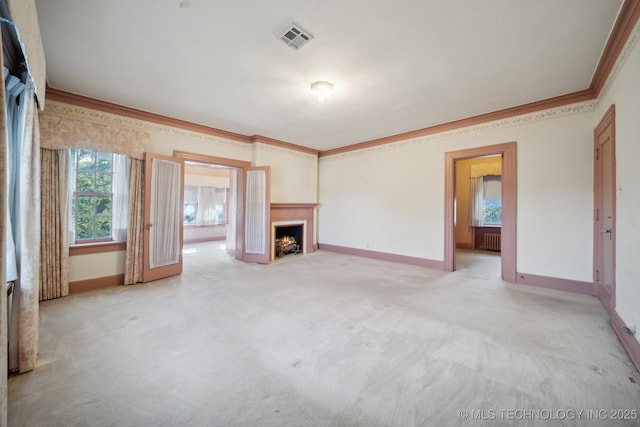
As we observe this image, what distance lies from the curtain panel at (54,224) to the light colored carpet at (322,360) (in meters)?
0.33

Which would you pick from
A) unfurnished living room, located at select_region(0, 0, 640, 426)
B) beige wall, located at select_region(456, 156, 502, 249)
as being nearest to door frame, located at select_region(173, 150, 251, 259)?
unfurnished living room, located at select_region(0, 0, 640, 426)

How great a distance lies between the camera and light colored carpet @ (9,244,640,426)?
1.50 metres

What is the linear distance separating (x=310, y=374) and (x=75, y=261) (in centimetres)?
382

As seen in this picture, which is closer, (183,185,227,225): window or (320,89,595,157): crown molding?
(320,89,595,157): crown molding

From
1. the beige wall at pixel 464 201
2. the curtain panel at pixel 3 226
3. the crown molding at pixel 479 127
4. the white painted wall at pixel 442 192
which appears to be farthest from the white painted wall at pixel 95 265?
the beige wall at pixel 464 201

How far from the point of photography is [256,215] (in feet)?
17.9

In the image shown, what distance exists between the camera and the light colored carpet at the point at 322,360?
4.93 feet

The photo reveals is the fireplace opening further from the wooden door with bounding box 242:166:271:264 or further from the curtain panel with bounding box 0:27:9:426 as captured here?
the curtain panel with bounding box 0:27:9:426

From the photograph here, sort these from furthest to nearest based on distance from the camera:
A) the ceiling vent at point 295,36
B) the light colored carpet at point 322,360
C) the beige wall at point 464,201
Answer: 1. the beige wall at point 464,201
2. the ceiling vent at point 295,36
3. the light colored carpet at point 322,360

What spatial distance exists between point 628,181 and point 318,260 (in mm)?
4623

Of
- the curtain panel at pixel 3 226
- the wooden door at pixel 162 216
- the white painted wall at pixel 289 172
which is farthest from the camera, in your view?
the white painted wall at pixel 289 172

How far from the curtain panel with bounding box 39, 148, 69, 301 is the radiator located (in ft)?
29.2

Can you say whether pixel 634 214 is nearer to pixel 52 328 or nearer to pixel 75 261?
pixel 52 328

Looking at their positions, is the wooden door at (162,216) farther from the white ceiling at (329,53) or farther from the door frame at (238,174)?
the white ceiling at (329,53)
